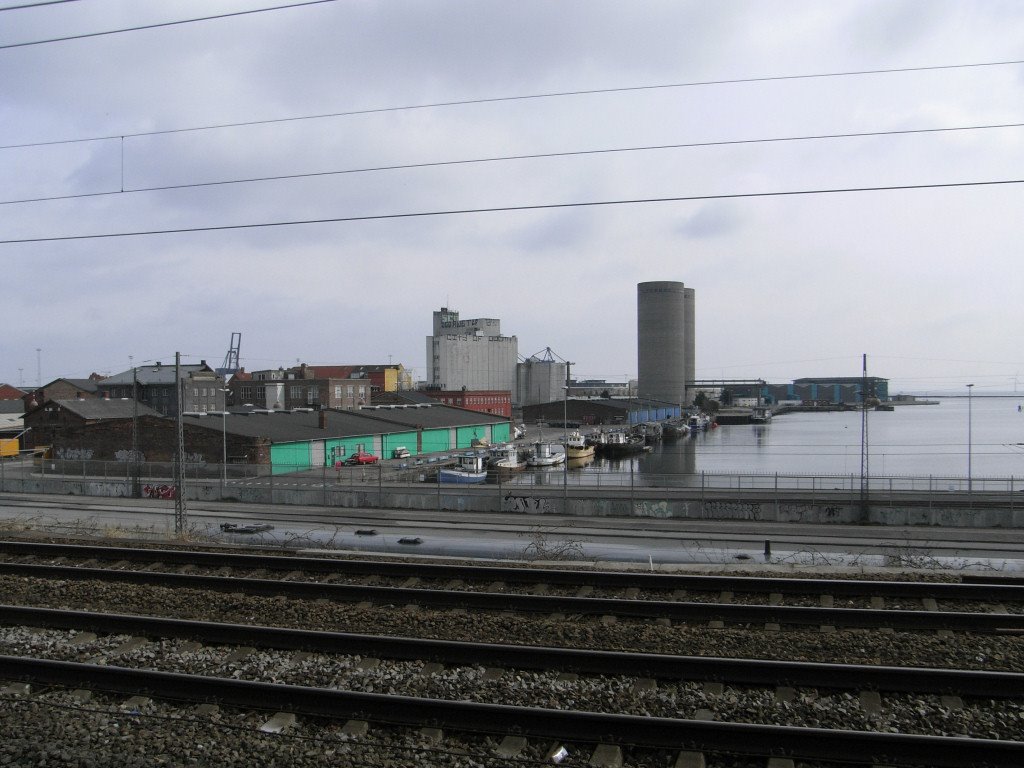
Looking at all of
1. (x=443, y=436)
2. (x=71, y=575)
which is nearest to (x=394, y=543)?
(x=71, y=575)

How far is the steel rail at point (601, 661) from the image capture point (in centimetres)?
685

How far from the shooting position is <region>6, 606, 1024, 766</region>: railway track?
5785mm

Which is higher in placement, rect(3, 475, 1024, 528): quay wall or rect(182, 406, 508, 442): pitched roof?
rect(182, 406, 508, 442): pitched roof

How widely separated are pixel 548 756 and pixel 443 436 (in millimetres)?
56121

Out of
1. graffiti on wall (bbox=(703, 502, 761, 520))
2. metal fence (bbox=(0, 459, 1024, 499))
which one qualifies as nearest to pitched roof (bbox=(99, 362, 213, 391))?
metal fence (bbox=(0, 459, 1024, 499))

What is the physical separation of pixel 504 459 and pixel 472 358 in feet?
225

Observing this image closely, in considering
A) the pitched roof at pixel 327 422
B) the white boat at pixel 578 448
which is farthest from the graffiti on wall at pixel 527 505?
the white boat at pixel 578 448

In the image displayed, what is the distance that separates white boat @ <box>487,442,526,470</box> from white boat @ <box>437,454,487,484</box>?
250 inches

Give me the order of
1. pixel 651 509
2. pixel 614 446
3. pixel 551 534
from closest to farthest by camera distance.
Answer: pixel 551 534
pixel 651 509
pixel 614 446

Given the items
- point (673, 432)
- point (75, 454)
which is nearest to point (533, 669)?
point (75, 454)

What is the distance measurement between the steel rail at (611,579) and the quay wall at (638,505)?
16.2m

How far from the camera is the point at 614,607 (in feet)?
30.6

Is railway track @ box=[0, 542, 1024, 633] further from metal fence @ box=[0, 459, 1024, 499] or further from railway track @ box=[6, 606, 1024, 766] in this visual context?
metal fence @ box=[0, 459, 1024, 499]

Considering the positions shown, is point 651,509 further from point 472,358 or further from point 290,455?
point 472,358
